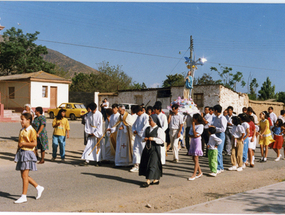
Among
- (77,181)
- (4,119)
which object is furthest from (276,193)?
(4,119)

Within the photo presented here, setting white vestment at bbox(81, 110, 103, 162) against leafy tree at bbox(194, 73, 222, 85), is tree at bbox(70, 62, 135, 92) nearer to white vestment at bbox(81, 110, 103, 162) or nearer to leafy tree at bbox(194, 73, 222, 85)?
leafy tree at bbox(194, 73, 222, 85)

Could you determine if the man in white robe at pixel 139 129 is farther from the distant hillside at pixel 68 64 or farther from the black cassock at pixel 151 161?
the distant hillside at pixel 68 64

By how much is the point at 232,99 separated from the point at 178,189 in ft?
92.9

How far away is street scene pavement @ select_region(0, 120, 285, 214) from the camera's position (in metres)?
5.57

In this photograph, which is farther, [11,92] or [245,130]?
[11,92]

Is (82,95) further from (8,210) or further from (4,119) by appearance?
(8,210)

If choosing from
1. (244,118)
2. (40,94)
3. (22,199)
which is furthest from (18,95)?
(22,199)

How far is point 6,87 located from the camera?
3431 cm

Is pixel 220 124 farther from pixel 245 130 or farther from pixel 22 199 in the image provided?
pixel 22 199

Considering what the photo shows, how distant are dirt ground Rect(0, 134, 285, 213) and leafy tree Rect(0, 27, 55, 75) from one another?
36.8m

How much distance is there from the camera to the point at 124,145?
962 cm

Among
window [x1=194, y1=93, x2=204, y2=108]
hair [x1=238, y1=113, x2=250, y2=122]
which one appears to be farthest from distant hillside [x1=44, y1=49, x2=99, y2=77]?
hair [x1=238, y1=113, x2=250, y2=122]

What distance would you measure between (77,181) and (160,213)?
3129mm

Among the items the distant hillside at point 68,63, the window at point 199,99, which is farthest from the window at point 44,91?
the distant hillside at point 68,63
